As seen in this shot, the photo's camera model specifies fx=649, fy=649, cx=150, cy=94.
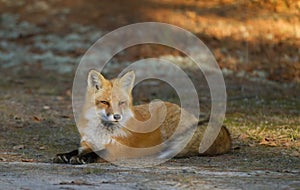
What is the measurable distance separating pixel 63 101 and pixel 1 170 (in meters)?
6.14

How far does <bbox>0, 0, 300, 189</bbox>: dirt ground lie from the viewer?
6.17 m

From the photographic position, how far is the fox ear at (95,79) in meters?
7.27

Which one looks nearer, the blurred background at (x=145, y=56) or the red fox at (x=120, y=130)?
the red fox at (x=120, y=130)

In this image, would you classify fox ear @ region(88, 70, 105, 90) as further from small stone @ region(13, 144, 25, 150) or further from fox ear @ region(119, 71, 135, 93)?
small stone @ region(13, 144, 25, 150)

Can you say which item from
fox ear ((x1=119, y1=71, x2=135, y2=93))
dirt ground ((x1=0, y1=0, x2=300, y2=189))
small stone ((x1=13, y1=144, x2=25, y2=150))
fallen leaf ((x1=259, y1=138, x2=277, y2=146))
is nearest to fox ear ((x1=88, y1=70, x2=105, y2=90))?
fox ear ((x1=119, y1=71, x2=135, y2=93))

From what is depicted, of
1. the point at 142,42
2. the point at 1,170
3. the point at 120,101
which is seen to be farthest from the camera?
the point at 142,42

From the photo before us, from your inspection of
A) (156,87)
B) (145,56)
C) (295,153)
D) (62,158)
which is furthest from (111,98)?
(145,56)

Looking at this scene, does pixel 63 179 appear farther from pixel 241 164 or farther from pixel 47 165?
pixel 241 164

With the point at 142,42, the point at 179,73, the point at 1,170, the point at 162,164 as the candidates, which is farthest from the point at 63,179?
the point at 142,42

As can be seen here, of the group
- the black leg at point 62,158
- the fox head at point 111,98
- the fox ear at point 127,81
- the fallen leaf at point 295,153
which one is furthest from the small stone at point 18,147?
the fallen leaf at point 295,153

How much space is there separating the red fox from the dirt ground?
0.23m

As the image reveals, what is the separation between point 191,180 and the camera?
232 inches

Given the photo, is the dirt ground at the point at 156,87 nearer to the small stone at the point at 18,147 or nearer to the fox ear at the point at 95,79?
the small stone at the point at 18,147

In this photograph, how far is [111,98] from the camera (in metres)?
7.18
